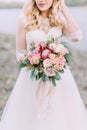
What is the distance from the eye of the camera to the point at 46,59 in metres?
2.53

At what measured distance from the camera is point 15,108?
2.91 meters

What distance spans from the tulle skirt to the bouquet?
19 cm

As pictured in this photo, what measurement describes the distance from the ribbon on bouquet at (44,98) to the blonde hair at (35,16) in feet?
1.38

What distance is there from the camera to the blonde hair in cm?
272

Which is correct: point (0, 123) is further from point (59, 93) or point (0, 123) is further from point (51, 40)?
point (51, 40)

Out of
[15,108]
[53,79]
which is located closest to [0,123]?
[15,108]

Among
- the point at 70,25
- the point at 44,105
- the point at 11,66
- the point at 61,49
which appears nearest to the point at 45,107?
the point at 44,105

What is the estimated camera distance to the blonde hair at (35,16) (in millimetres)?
2723

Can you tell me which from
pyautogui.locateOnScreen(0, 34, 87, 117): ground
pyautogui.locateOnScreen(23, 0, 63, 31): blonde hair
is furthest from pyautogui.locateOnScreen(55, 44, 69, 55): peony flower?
pyautogui.locateOnScreen(0, 34, 87, 117): ground

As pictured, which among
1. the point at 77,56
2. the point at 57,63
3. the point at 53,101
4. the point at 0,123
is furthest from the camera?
the point at 77,56

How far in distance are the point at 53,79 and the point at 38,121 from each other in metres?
0.41

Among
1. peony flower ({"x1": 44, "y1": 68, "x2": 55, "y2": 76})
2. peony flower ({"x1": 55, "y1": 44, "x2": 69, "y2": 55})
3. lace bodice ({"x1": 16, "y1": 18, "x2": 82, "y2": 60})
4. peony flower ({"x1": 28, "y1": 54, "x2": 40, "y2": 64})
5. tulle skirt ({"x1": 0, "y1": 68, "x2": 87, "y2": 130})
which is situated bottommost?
tulle skirt ({"x1": 0, "y1": 68, "x2": 87, "y2": 130})

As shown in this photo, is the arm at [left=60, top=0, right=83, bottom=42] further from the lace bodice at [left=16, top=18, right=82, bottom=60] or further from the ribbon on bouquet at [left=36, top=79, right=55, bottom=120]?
the ribbon on bouquet at [left=36, top=79, right=55, bottom=120]

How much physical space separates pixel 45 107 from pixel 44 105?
2 cm
